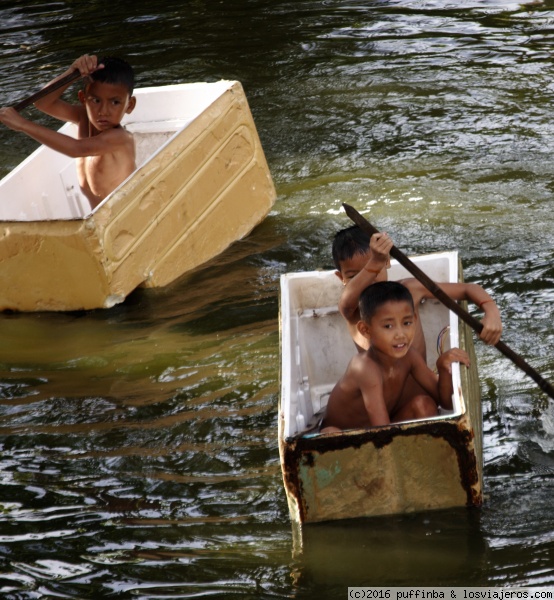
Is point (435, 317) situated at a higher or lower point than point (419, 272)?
lower

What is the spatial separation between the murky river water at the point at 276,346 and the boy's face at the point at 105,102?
102 cm

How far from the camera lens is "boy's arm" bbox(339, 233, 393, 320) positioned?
3.63 m

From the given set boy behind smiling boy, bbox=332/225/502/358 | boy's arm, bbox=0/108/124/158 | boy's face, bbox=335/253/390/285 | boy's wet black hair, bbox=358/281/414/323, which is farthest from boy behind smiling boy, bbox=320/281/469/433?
boy's arm, bbox=0/108/124/158

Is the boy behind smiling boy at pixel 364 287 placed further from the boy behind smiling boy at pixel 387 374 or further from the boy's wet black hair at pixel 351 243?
the boy behind smiling boy at pixel 387 374

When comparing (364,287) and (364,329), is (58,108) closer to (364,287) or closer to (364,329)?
(364,287)

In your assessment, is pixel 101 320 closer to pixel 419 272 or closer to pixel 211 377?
pixel 211 377

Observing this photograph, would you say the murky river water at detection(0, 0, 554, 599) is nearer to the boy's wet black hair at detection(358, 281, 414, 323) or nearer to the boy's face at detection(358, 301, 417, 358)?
the boy's face at detection(358, 301, 417, 358)

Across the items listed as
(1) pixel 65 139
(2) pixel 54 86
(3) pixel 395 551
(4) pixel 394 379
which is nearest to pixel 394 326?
(4) pixel 394 379

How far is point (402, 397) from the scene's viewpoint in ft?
12.8

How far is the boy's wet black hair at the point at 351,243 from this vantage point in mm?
4114

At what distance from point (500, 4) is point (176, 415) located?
7.02m

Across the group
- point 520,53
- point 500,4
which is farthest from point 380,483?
point 500,4

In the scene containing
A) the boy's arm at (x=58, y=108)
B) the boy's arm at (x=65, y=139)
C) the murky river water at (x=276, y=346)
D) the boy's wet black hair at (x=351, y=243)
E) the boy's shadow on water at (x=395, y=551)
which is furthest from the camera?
the boy's arm at (x=58, y=108)

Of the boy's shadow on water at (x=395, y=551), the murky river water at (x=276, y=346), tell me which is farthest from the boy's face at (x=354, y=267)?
the boy's shadow on water at (x=395, y=551)
